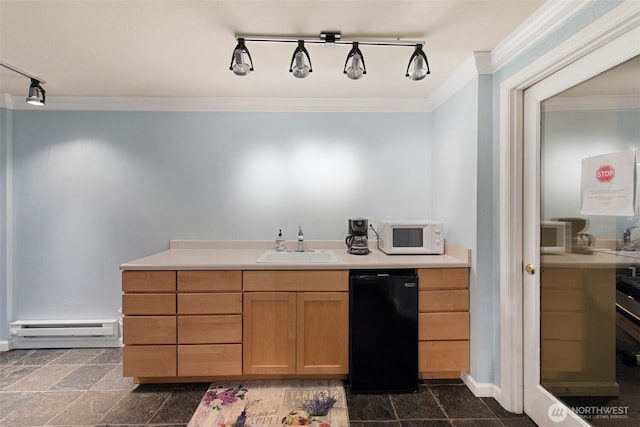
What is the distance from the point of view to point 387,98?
2826mm

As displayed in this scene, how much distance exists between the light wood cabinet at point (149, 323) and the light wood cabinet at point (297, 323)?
535 millimetres

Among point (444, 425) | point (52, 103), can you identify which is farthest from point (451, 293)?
point (52, 103)

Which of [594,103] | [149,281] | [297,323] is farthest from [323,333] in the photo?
[594,103]

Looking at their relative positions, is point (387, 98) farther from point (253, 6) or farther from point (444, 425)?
point (444, 425)

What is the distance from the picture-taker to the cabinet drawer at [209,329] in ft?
6.98

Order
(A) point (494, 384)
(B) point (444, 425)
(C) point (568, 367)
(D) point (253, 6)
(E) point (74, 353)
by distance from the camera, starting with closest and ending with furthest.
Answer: (D) point (253, 6) < (C) point (568, 367) < (B) point (444, 425) < (A) point (494, 384) < (E) point (74, 353)

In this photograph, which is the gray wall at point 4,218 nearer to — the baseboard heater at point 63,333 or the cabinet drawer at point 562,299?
the baseboard heater at point 63,333

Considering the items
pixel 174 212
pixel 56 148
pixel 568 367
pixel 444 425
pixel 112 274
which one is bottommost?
pixel 444 425

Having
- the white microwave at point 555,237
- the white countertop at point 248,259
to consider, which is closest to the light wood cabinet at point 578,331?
the white microwave at point 555,237

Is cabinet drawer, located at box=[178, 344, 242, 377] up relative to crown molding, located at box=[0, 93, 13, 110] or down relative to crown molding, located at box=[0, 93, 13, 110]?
down

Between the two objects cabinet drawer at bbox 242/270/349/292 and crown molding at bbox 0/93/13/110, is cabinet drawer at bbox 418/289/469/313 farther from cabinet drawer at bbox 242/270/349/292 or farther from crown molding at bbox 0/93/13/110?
crown molding at bbox 0/93/13/110

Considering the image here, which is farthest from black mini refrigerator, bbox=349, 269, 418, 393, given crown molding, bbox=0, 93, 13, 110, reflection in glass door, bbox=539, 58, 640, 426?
crown molding, bbox=0, 93, 13, 110

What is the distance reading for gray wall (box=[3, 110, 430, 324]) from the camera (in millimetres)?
2828

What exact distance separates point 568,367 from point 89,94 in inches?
158
